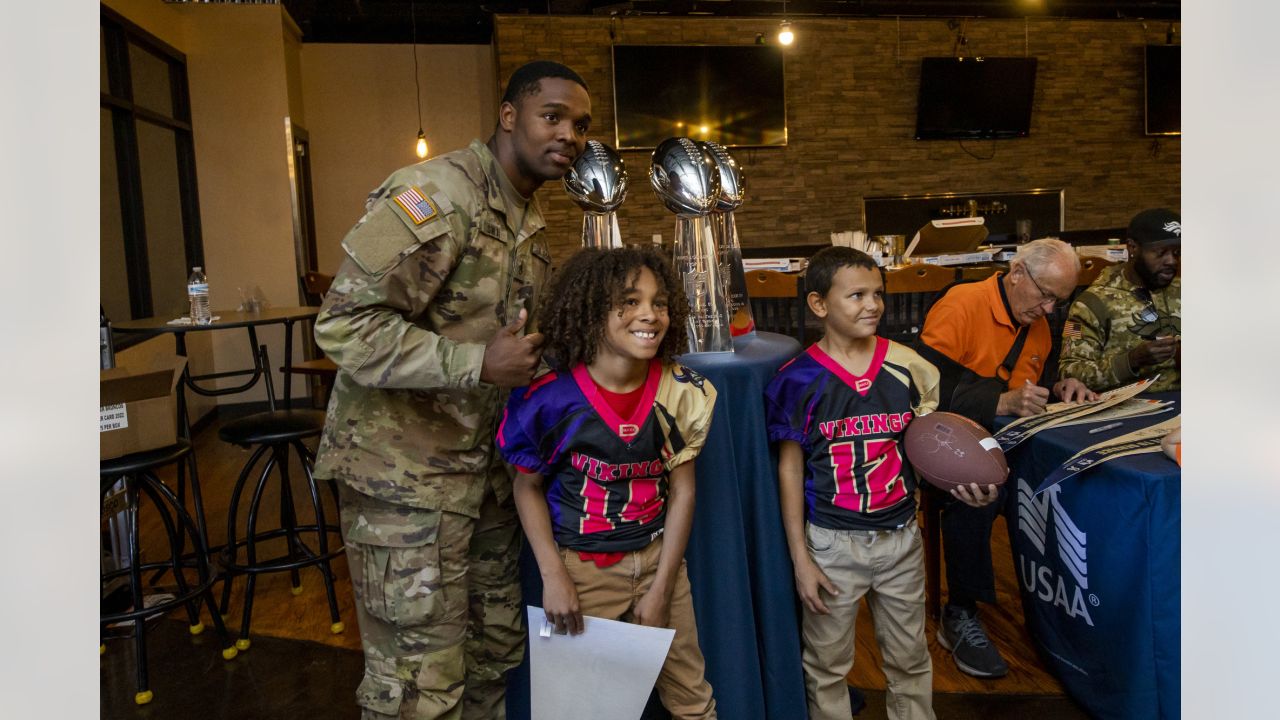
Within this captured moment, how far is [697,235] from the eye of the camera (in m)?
2.11

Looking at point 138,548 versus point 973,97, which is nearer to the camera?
point 138,548

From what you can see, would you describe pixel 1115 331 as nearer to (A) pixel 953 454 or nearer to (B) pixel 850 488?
(A) pixel 953 454

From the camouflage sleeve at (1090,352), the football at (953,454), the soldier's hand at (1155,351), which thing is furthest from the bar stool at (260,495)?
the soldier's hand at (1155,351)

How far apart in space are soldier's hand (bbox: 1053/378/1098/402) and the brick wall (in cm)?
634

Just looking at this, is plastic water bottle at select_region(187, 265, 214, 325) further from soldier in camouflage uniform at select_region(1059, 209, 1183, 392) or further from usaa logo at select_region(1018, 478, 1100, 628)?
soldier in camouflage uniform at select_region(1059, 209, 1183, 392)

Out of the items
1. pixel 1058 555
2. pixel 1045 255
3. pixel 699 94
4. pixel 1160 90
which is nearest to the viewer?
pixel 1058 555

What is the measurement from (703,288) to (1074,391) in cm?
124

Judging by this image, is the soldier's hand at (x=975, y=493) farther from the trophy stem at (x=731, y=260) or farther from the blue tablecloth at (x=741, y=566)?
the trophy stem at (x=731, y=260)

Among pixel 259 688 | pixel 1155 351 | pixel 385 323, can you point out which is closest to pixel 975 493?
pixel 1155 351

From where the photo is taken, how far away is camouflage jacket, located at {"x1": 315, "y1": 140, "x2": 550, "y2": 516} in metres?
1.58

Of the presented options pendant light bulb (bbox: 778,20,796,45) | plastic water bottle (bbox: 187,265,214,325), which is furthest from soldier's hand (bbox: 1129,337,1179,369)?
pendant light bulb (bbox: 778,20,796,45)

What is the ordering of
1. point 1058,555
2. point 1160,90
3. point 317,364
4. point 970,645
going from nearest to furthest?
point 1058,555
point 970,645
point 317,364
point 1160,90

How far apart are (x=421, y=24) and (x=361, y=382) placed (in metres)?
8.44

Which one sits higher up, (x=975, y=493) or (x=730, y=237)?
(x=730, y=237)
